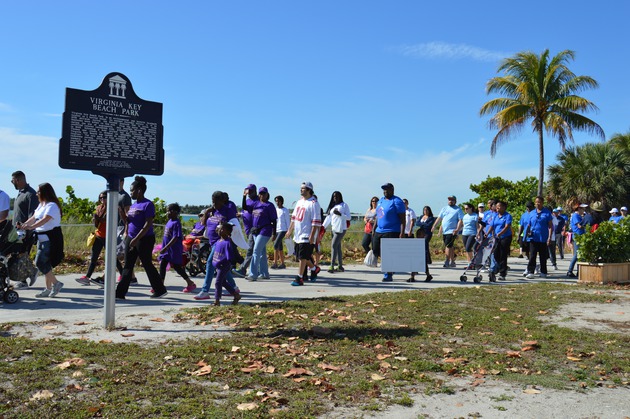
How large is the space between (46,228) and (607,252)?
11228mm

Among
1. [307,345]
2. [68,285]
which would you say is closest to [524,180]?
[68,285]

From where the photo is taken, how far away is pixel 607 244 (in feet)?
45.5

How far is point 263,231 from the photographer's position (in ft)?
43.5

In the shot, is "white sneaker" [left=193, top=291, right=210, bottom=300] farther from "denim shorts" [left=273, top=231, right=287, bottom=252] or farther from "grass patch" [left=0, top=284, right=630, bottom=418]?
"denim shorts" [left=273, top=231, right=287, bottom=252]

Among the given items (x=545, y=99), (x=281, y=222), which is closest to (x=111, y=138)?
(x=281, y=222)

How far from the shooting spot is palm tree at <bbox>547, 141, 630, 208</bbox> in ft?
124

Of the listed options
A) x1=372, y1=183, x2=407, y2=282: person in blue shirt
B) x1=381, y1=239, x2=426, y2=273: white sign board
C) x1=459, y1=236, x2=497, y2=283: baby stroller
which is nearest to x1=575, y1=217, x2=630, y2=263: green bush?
x1=459, y1=236, x2=497, y2=283: baby stroller

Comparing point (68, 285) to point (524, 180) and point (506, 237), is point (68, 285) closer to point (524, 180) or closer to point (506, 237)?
point (506, 237)

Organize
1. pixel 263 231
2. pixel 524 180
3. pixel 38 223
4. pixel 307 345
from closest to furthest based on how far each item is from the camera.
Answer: pixel 307 345
pixel 38 223
pixel 263 231
pixel 524 180

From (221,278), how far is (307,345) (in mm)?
2764

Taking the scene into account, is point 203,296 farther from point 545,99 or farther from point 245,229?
point 545,99

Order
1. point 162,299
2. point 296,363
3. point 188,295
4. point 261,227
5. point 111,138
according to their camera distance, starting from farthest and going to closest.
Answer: point 261,227 → point 188,295 → point 162,299 → point 111,138 → point 296,363

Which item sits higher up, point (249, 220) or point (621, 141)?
point (621, 141)

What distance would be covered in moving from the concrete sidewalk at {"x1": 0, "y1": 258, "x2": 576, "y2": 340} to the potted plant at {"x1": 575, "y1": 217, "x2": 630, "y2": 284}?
917 millimetres
